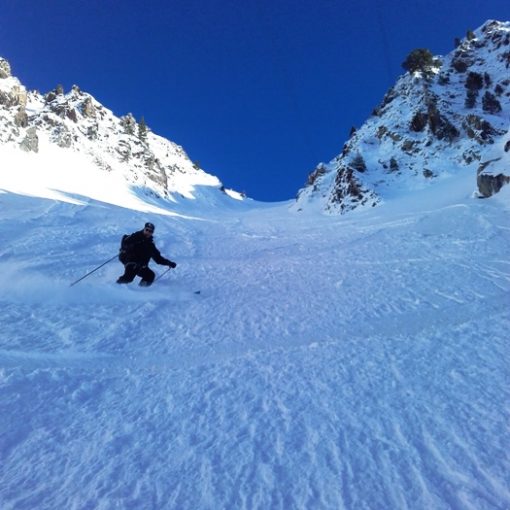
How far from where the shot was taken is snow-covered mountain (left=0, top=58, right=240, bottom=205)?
41875 millimetres

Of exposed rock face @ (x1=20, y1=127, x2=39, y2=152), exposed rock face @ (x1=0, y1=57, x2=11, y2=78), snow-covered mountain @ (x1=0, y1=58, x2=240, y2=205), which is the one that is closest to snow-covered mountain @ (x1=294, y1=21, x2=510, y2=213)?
snow-covered mountain @ (x1=0, y1=58, x2=240, y2=205)

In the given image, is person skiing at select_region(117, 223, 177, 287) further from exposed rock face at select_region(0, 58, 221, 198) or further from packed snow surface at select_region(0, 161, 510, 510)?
exposed rock face at select_region(0, 58, 221, 198)

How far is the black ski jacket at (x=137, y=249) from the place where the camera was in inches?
350

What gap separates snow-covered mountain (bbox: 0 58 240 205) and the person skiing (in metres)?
34.8

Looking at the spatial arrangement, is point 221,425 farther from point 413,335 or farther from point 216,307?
point 216,307

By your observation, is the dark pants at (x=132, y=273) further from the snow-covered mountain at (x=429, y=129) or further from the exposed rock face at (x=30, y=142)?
the exposed rock face at (x=30, y=142)

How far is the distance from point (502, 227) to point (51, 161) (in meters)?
40.2

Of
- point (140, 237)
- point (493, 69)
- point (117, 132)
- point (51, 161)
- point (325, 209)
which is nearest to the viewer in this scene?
point (140, 237)

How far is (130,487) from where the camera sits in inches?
120

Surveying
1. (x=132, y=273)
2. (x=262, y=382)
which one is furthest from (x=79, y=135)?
(x=262, y=382)

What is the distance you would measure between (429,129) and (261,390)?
42676 millimetres

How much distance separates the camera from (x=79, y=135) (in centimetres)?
5088

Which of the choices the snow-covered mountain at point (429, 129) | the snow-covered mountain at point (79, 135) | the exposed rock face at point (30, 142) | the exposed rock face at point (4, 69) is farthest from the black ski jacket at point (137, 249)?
the exposed rock face at point (4, 69)

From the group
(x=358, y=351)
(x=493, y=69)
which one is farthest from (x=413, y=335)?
(x=493, y=69)
